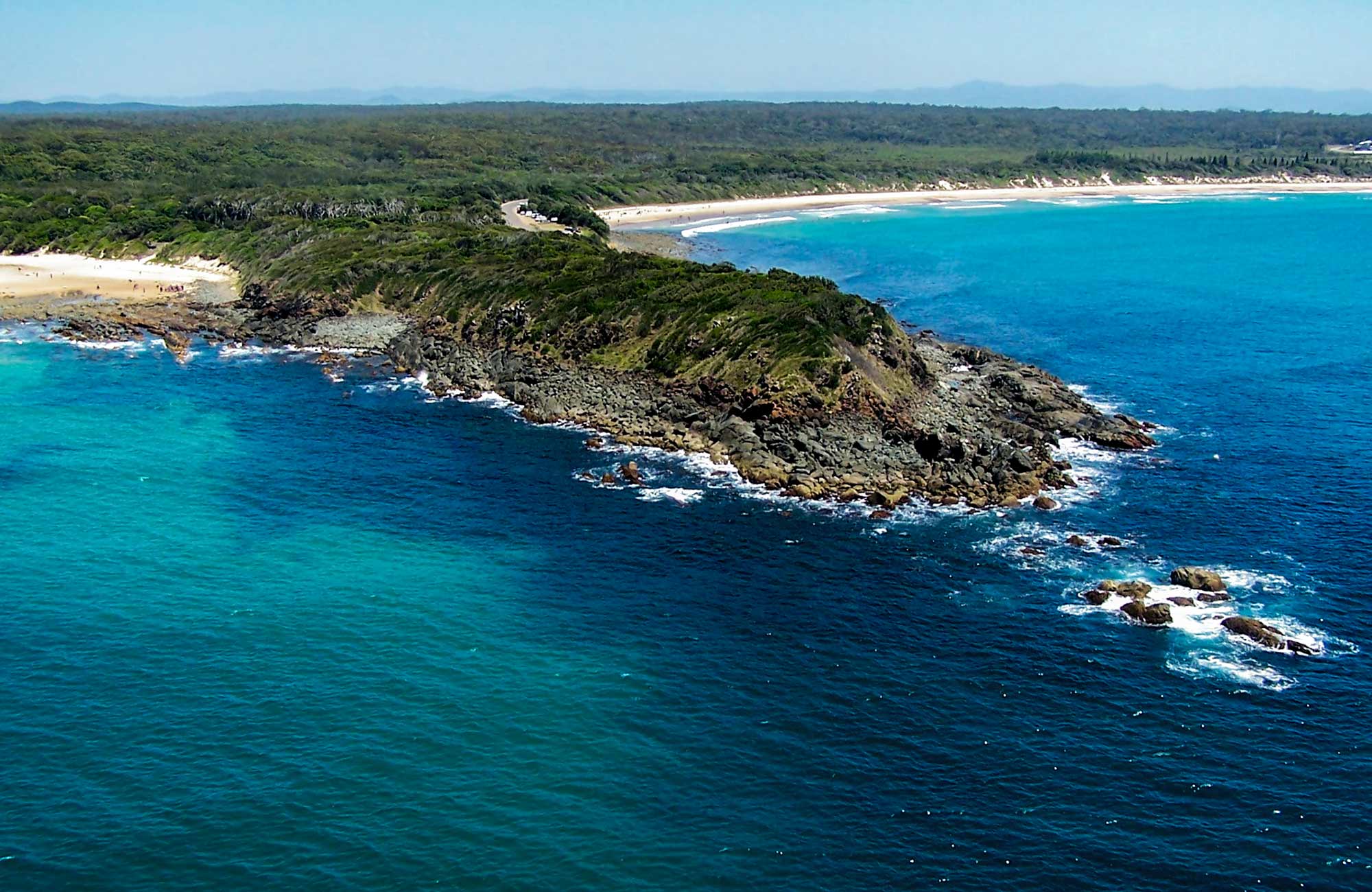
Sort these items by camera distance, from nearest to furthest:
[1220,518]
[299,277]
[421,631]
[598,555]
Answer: [421,631] → [598,555] → [1220,518] → [299,277]

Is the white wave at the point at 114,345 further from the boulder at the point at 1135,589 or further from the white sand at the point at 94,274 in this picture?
the boulder at the point at 1135,589

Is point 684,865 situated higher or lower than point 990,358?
lower

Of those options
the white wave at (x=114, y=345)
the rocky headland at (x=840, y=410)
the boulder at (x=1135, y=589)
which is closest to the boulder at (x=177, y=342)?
the rocky headland at (x=840, y=410)

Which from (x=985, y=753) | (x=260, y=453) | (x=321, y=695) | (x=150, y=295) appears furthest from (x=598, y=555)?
(x=150, y=295)

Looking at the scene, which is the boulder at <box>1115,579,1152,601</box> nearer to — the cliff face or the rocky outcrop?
the rocky outcrop

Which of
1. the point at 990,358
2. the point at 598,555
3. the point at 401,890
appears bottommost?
the point at 401,890

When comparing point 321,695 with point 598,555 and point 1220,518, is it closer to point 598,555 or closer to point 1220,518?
point 598,555

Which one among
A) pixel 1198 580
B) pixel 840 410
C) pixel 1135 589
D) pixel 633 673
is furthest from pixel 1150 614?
pixel 840 410
